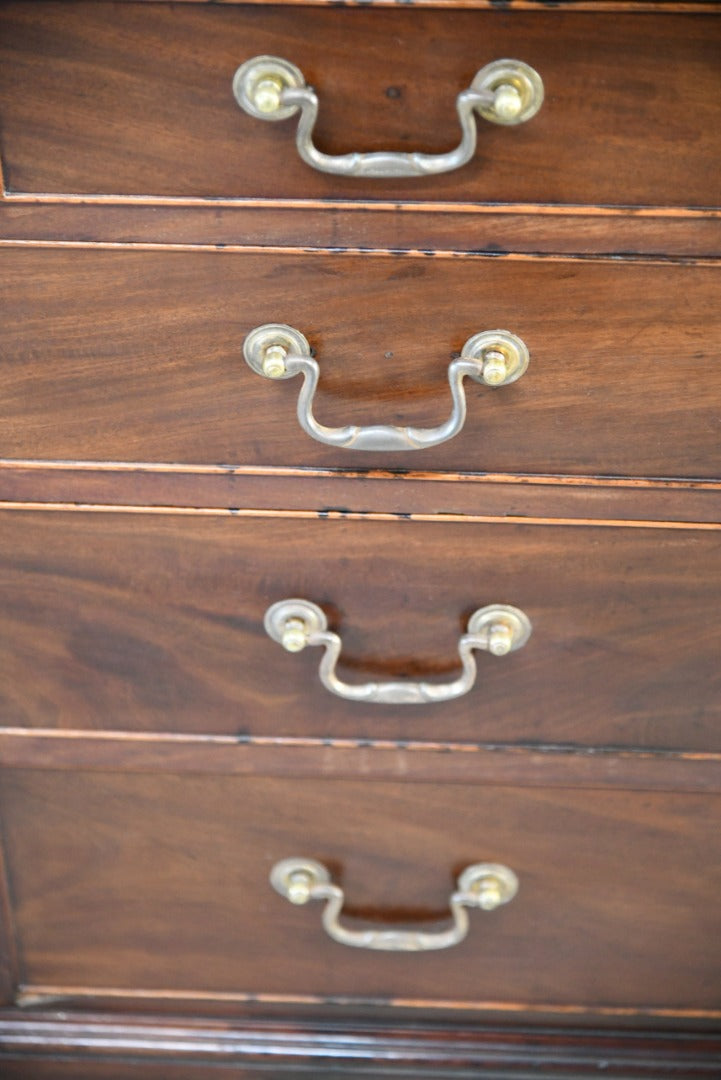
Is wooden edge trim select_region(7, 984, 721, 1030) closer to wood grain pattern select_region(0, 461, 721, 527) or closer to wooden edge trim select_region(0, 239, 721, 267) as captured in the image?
wood grain pattern select_region(0, 461, 721, 527)

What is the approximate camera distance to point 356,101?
0.45 m

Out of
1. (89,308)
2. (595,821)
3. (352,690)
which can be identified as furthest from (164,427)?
(595,821)

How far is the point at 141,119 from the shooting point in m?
0.46

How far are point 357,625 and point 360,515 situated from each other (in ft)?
0.23

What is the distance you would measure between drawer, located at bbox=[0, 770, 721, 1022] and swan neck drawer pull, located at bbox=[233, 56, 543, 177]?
355 millimetres

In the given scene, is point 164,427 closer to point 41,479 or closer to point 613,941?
point 41,479

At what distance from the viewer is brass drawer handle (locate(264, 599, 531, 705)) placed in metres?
0.56

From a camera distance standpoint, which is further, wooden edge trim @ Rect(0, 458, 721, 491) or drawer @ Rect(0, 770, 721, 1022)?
drawer @ Rect(0, 770, 721, 1022)

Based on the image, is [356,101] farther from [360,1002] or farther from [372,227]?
[360,1002]

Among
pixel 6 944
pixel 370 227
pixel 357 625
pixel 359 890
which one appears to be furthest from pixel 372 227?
pixel 6 944

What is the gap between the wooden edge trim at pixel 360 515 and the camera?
546 millimetres

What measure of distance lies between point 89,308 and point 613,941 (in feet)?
1.63

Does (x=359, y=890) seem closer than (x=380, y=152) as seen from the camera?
No

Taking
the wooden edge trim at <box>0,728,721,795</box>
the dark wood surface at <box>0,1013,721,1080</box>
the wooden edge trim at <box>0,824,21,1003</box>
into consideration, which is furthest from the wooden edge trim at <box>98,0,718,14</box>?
the dark wood surface at <box>0,1013,721,1080</box>
